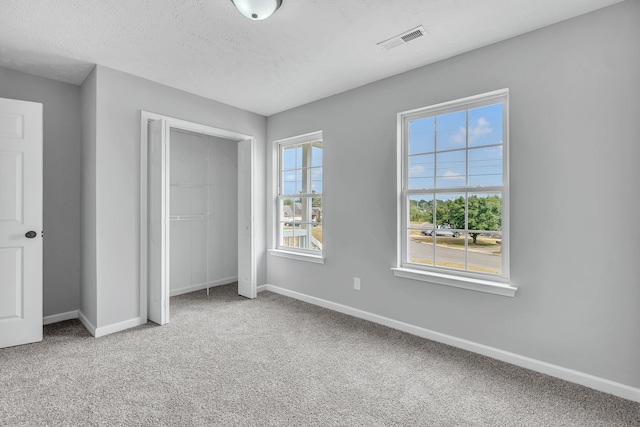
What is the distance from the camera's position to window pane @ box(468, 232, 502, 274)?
261 centimetres

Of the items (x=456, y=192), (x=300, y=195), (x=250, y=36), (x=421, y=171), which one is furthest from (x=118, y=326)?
(x=456, y=192)

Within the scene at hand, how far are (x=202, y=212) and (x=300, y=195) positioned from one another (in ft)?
5.40

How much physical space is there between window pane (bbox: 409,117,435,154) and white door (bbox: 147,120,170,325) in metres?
2.55

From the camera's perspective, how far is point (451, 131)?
2873 millimetres

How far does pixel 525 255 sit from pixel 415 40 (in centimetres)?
191

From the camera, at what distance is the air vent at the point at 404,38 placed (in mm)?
2352

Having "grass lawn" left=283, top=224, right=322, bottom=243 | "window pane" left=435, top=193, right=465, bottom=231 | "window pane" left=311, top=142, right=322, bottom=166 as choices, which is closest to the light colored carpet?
"window pane" left=435, top=193, right=465, bottom=231

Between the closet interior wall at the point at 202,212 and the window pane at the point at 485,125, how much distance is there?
3614mm

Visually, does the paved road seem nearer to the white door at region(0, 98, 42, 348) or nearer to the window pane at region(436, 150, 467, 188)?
the window pane at region(436, 150, 467, 188)

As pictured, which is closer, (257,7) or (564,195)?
(257,7)

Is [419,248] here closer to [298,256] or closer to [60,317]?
[298,256]

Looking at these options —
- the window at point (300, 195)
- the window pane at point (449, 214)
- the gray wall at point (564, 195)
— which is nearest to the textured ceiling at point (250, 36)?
the gray wall at point (564, 195)

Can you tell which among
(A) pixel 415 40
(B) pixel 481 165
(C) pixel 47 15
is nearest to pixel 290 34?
(A) pixel 415 40

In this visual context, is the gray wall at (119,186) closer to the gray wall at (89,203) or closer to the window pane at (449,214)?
the gray wall at (89,203)
